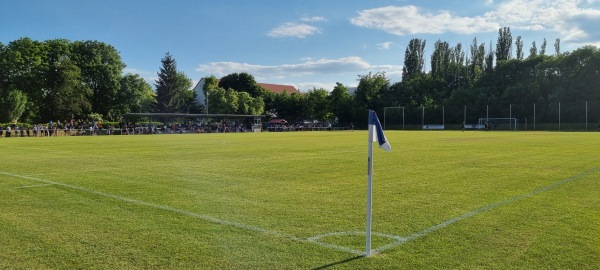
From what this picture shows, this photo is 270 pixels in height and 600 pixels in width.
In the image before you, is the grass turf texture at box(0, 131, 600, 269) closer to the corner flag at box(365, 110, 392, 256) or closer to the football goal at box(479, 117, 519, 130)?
the corner flag at box(365, 110, 392, 256)

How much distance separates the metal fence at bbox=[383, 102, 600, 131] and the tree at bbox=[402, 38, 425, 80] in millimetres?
23895

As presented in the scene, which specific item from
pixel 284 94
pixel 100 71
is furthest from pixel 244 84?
pixel 100 71

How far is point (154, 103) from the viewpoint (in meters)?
93.6

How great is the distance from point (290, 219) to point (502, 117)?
76391mm

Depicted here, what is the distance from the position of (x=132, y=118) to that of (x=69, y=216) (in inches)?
2329

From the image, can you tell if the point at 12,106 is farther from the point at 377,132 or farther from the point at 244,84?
the point at 377,132

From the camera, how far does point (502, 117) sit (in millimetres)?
74562

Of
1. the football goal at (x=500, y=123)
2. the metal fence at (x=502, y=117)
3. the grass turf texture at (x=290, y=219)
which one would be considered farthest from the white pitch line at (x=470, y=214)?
the football goal at (x=500, y=123)

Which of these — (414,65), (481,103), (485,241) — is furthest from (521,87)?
(485,241)

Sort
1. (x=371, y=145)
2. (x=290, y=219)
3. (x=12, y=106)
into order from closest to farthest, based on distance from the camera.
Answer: (x=371, y=145) < (x=290, y=219) < (x=12, y=106)

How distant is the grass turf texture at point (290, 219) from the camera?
474cm

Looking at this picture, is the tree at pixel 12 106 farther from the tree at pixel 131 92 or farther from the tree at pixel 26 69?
the tree at pixel 131 92

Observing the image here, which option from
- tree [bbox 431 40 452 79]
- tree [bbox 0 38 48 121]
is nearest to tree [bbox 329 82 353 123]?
tree [bbox 431 40 452 79]

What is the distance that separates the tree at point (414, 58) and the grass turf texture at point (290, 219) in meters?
94.3
